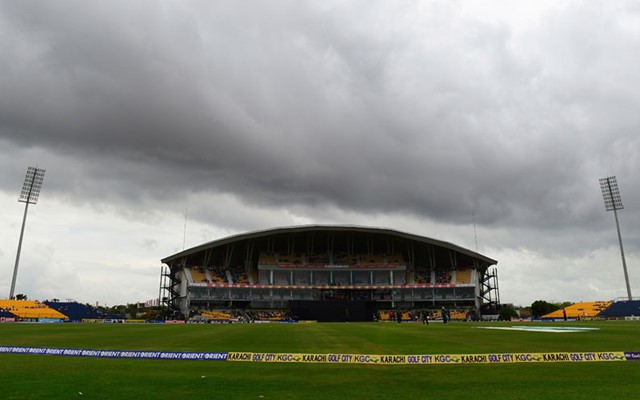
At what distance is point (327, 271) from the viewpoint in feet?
332

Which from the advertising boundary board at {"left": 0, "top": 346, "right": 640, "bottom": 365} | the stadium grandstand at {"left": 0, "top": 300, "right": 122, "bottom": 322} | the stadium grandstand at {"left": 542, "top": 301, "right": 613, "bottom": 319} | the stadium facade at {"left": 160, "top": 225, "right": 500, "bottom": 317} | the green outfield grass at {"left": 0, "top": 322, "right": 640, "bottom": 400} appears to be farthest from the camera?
the stadium facade at {"left": 160, "top": 225, "right": 500, "bottom": 317}

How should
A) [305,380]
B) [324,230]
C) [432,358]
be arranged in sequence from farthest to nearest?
[324,230]
[432,358]
[305,380]

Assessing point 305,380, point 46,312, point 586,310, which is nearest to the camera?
point 305,380

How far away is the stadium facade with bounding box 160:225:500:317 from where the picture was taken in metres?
94.5

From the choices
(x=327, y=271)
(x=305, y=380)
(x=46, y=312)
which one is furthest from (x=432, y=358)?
(x=327, y=271)

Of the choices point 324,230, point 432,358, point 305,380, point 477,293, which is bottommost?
point 305,380

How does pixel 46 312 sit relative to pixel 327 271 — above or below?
below

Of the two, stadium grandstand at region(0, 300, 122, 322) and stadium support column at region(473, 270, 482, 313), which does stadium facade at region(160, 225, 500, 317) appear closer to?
stadium support column at region(473, 270, 482, 313)

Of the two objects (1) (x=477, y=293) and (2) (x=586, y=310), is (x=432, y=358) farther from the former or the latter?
(1) (x=477, y=293)

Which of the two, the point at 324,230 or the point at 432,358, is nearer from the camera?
the point at 432,358

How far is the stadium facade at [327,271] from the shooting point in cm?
9450

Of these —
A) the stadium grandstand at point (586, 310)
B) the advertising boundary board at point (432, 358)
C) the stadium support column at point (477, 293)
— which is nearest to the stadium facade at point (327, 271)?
the stadium support column at point (477, 293)

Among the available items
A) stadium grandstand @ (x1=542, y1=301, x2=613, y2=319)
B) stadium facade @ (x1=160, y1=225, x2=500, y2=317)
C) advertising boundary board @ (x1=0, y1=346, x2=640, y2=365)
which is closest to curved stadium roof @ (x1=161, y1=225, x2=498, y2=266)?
stadium facade @ (x1=160, y1=225, x2=500, y2=317)

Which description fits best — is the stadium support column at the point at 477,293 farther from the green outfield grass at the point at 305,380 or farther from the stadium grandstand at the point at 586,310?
the green outfield grass at the point at 305,380
